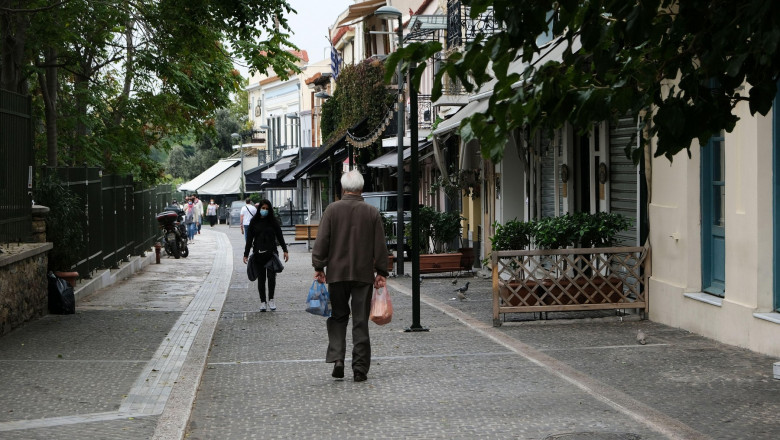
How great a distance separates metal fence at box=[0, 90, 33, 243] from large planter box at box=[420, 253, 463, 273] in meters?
8.61

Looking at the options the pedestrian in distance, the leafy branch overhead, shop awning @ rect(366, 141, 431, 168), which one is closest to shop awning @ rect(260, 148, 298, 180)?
the pedestrian in distance

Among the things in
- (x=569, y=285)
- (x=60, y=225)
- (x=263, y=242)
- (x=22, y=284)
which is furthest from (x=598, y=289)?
(x=60, y=225)

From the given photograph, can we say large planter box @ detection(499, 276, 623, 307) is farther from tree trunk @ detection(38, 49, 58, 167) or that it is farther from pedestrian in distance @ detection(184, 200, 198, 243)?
pedestrian in distance @ detection(184, 200, 198, 243)

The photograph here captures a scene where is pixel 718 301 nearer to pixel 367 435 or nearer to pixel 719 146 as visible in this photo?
pixel 719 146

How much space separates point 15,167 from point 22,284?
5.54ft

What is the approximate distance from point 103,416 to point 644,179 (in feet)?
26.7

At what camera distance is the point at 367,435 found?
7.11 meters

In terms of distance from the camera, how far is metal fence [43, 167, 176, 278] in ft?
59.1

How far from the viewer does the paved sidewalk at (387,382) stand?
732 centimetres

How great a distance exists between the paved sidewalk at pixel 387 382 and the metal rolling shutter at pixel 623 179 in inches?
82.1

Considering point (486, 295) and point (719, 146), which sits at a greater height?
point (719, 146)

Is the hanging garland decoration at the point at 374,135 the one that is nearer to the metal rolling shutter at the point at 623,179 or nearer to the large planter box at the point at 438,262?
the large planter box at the point at 438,262

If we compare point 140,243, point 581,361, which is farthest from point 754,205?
point 140,243

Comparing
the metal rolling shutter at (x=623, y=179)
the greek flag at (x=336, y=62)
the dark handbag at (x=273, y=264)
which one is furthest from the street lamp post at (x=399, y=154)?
the greek flag at (x=336, y=62)
